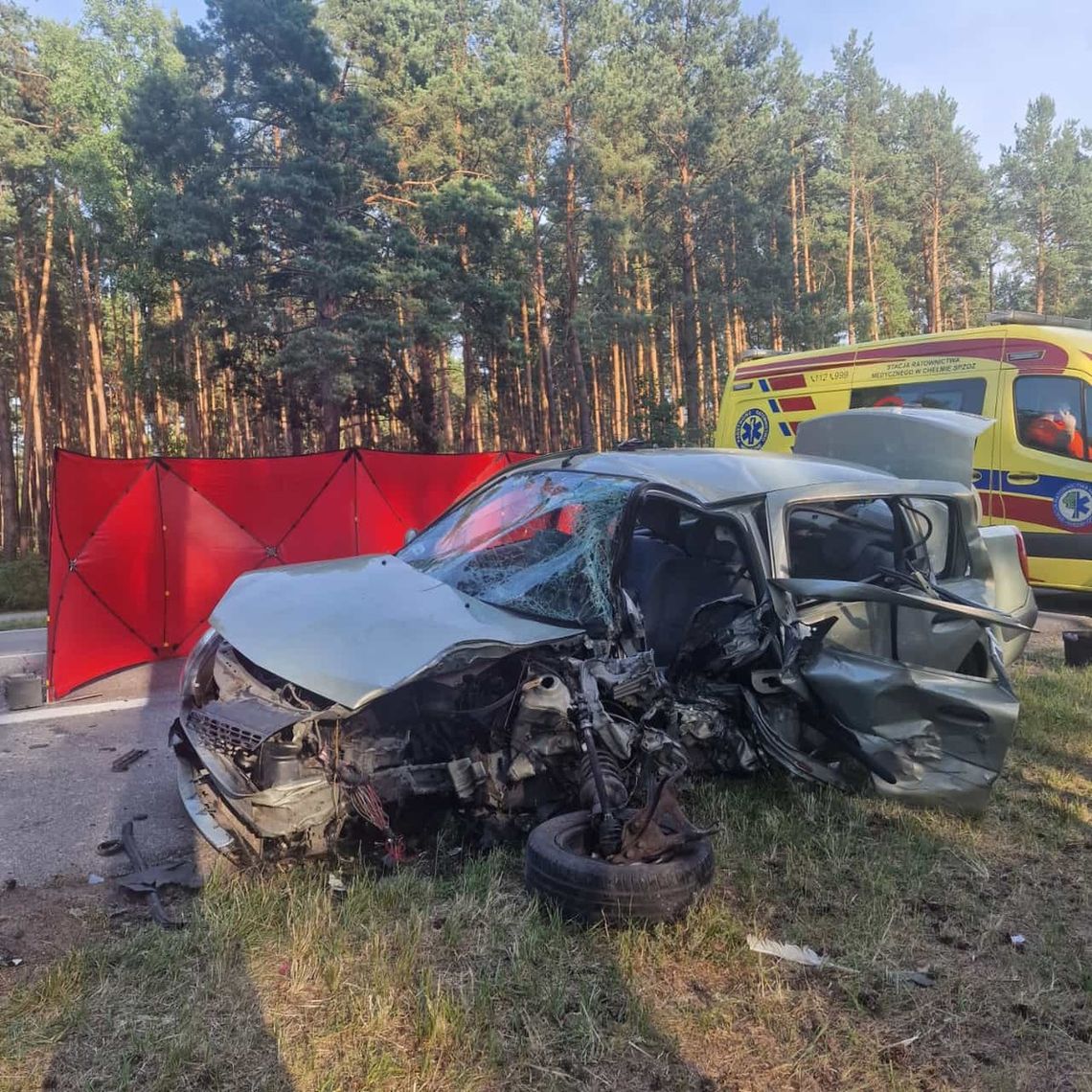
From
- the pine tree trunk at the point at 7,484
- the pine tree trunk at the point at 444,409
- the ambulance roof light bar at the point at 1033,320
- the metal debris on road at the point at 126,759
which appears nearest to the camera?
the metal debris on road at the point at 126,759

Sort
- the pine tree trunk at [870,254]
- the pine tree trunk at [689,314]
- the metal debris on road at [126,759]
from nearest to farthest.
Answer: the metal debris on road at [126,759] → the pine tree trunk at [689,314] → the pine tree trunk at [870,254]

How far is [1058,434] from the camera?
8203mm

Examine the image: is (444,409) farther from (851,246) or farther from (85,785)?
(85,785)

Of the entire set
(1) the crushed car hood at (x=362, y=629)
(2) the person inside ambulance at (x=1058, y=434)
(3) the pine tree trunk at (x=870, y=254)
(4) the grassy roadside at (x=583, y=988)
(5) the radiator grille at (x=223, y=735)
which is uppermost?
(3) the pine tree trunk at (x=870, y=254)

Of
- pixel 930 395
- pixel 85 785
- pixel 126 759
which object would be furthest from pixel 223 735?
pixel 930 395

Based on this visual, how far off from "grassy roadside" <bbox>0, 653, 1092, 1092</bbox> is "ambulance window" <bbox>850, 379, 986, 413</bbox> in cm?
648

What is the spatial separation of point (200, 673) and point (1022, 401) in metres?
8.16

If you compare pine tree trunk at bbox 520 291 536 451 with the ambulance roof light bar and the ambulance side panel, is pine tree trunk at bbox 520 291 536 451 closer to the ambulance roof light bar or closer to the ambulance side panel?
the ambulance roof light bar

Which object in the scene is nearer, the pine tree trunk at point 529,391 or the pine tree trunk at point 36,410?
the pine tree trunk at point 36,410

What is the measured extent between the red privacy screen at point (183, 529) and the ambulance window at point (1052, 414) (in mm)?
5994

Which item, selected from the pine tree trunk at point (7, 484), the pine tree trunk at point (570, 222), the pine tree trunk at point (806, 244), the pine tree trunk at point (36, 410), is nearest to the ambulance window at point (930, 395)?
the pine tree trunk at point (570, 222)

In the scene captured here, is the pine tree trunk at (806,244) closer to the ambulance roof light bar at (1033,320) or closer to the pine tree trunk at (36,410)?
the ambulance roof light bar at (1033,320)

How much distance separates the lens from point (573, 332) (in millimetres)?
24719

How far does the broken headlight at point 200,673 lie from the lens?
3.79m
